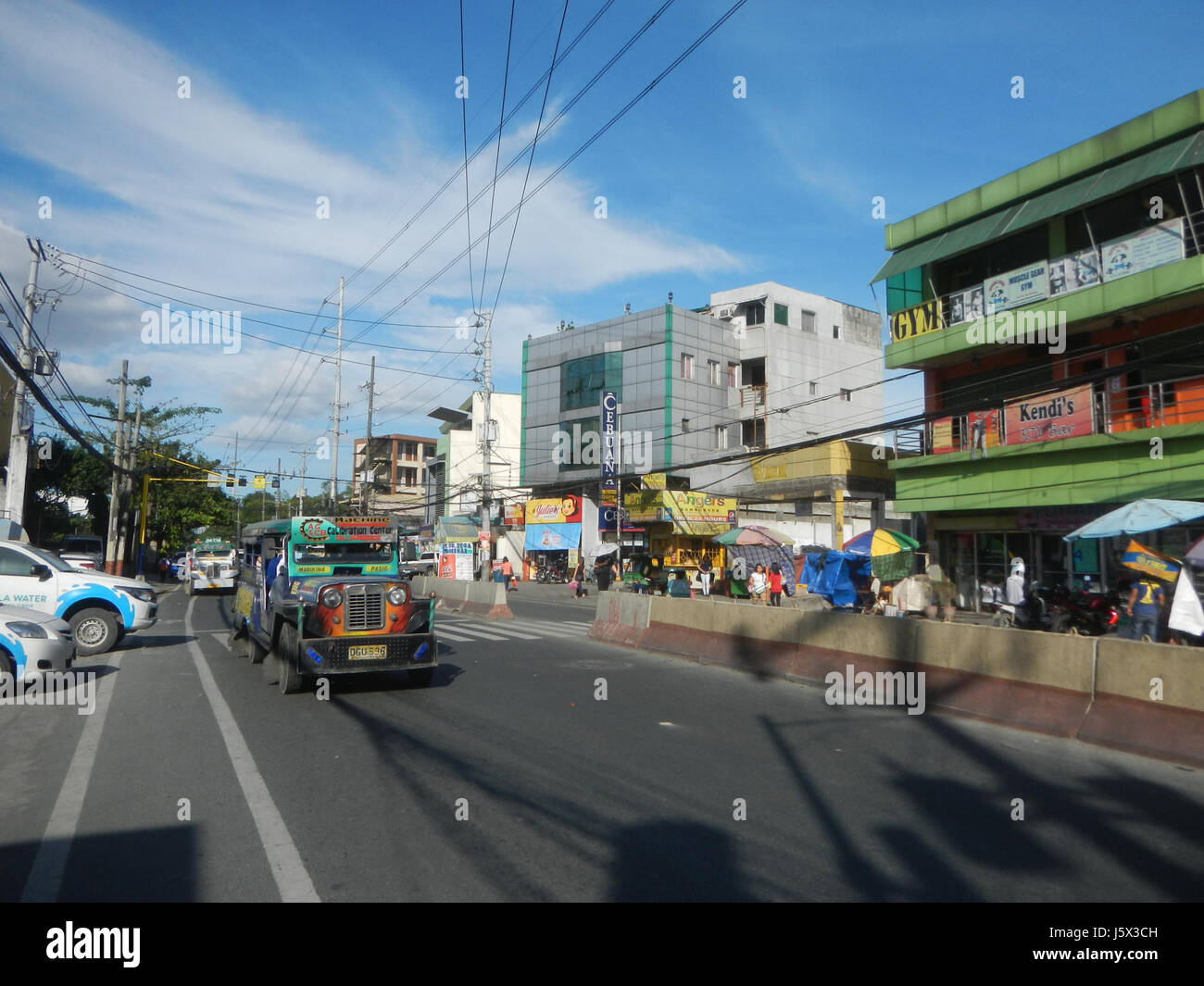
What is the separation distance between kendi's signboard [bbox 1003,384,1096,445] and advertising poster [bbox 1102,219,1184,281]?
111 inches

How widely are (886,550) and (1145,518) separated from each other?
6.43 metres

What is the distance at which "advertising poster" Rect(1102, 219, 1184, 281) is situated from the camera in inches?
717

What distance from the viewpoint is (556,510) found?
45.6 meters

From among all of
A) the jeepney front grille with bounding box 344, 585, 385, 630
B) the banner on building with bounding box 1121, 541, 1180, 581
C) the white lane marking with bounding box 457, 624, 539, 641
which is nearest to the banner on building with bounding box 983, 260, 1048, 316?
the banner on building with bounding box 1121, 541, 1180, 581

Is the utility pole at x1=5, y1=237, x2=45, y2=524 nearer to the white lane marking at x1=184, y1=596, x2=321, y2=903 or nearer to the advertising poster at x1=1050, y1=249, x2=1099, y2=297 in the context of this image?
the white lane marking at x1=184, y1=596, x2=321, y2=903

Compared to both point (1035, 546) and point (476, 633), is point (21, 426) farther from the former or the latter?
point (1035, 546)

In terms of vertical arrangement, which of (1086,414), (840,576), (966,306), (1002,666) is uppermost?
(966,306)

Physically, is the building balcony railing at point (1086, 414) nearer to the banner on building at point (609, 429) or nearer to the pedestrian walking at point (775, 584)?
the pedestrian walking at point (775, 584)

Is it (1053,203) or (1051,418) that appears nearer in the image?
(1053,203)

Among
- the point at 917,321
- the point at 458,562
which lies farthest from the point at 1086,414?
the point at 458,562
